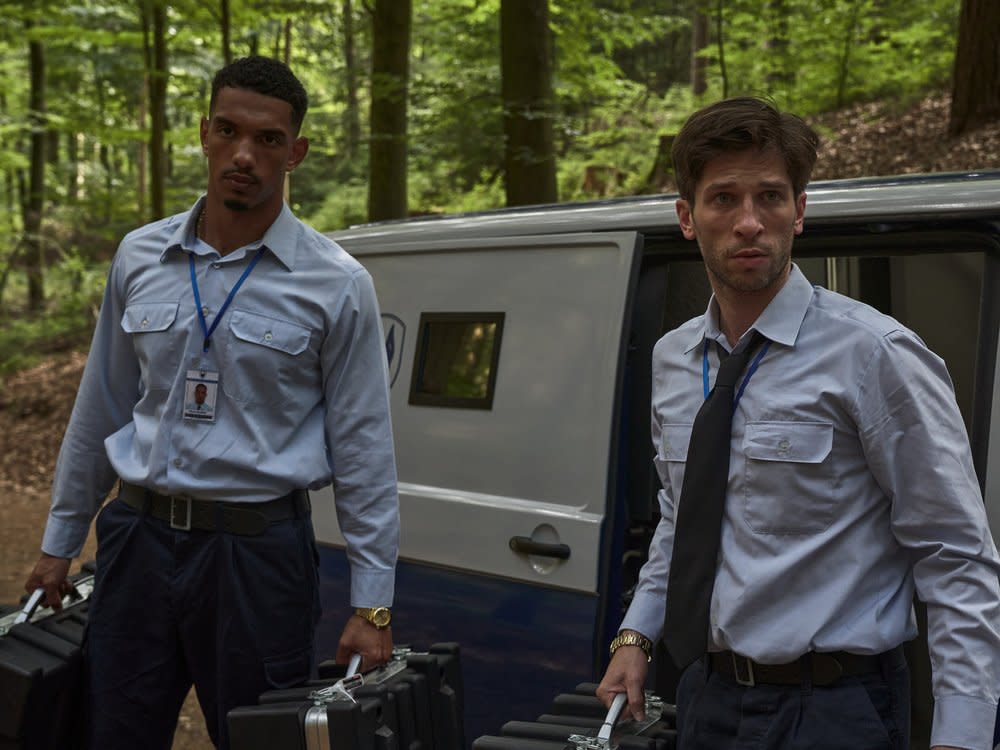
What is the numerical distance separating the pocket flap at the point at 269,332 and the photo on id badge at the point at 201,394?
0.13 m

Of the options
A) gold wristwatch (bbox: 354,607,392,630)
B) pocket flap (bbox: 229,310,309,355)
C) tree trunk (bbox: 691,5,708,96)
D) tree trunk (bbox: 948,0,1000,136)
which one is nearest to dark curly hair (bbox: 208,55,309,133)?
pocket flap (bbox: 229,310,309,355)

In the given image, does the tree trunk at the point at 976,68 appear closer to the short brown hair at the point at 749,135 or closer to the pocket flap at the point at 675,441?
the short brown hair at the point at 749,135

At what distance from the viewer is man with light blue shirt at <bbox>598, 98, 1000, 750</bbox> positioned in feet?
5.91

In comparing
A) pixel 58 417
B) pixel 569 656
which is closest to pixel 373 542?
pixel 569 656

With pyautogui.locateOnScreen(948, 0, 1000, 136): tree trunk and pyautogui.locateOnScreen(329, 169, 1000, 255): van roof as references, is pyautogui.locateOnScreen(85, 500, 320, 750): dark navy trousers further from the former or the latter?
pyautogui.locateOnScreen(948, 0, 1000, 136): tree trunk

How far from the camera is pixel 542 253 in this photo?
11.1ft

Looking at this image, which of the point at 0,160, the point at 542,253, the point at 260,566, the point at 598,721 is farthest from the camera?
the point at 0,160

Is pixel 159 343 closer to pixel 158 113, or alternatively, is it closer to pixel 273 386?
pixel 273 386

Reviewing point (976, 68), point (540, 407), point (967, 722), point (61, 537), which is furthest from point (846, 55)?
point (967, 722)

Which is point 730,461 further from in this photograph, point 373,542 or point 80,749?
point 80,749

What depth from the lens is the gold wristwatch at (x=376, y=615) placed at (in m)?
2.86

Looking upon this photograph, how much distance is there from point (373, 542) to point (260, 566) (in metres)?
0.29

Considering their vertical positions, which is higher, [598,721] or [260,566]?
[260,566]

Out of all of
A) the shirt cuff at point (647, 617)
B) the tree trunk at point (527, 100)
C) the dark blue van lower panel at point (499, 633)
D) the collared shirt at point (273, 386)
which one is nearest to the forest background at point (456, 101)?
the tree trunk at point (527, 100)
